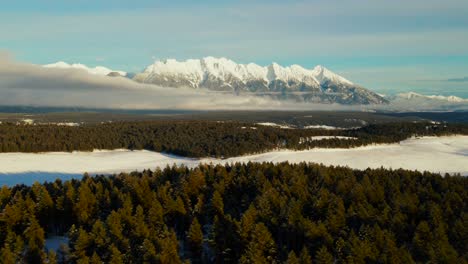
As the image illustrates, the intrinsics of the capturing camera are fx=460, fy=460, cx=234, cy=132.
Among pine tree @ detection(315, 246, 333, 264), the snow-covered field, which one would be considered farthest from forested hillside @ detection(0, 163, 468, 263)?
the snow-covered field

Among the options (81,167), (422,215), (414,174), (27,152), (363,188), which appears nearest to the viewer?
(422,215)

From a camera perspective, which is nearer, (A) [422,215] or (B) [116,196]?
(A) [422,215]

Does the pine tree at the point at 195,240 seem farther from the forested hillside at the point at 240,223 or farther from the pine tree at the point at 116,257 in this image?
the pine tree at the point at 116,257

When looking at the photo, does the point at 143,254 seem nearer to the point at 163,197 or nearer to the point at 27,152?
the point at 163,197

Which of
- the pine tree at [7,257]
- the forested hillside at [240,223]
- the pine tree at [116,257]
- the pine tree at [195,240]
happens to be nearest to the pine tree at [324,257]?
the forested hillside at [240,223]

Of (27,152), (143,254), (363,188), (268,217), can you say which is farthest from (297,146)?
(143,254)

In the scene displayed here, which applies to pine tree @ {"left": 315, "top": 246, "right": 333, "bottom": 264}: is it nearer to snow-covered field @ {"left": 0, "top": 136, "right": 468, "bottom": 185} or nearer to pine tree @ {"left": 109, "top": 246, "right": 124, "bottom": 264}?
pine tree @ {"left": 109, "top": 246, "right": 124, "bottom": 264}

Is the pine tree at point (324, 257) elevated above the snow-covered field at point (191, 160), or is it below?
above
